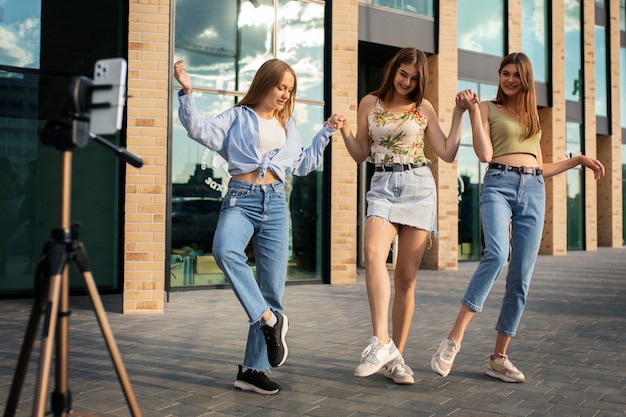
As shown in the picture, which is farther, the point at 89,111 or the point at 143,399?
the point at 143,399

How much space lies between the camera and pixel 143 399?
3.88 meters

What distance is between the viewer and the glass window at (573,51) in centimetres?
2047

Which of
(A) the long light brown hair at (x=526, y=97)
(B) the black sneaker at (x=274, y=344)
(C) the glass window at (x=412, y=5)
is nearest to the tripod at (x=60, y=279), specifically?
(B) the black sneaker at (x=274, y=344)

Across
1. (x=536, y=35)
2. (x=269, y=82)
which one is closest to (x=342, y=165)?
(x=269, y=82)

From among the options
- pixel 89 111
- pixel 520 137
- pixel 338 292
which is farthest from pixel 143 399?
pixel 338 292

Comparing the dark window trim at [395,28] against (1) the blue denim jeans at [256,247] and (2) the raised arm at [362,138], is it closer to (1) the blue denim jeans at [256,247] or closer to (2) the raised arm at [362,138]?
(2) the raised arm at [362,138]

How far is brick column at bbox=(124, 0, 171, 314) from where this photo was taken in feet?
24.5

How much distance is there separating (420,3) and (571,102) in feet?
27.9

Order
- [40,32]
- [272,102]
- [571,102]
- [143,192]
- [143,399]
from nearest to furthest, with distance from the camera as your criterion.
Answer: [143,399] < [272,102] < [143,192] < [40,32] < [571,102]

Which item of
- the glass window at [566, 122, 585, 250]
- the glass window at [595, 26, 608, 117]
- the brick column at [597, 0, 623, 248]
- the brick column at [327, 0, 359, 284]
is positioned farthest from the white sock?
the brick column at [597, 0, 623, 248]

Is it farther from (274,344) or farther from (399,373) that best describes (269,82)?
(399,373)

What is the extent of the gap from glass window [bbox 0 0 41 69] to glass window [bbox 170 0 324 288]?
1.84 m

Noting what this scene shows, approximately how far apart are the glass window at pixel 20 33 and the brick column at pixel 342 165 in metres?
4.35

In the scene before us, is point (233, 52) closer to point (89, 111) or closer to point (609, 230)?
point (89, 111)
